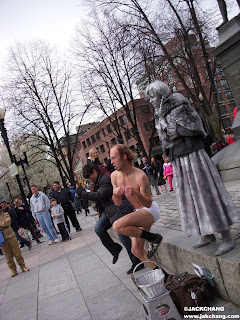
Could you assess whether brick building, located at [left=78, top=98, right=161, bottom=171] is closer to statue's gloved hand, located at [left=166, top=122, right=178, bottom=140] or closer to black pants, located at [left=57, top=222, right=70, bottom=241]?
black pants, located at [left=57, top=222, right=70, bottom=241]

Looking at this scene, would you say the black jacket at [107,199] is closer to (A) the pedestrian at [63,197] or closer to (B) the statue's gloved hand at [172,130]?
(B) the statue's gloved hand at [172,130]

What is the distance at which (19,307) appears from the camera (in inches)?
183

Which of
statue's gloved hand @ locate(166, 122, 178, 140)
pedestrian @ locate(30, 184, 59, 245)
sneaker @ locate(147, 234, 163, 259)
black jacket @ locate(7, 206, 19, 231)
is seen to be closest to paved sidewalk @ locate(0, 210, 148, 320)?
sneaker @ locate(147, 234, 163, 259)

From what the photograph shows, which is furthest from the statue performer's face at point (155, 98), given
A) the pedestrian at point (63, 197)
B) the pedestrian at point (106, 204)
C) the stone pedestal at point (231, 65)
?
the pedestrian at point (63, 197)

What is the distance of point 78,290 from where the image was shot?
4.60 m

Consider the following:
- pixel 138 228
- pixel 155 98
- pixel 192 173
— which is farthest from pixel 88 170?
pixel 192 173

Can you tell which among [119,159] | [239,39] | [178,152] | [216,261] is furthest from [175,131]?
[239,39]

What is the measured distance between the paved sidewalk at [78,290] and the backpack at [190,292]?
0.19m

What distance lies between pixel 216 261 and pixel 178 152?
1.16 metres

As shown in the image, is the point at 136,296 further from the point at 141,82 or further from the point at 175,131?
the point at 141,82

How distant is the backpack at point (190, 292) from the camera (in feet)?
9.29

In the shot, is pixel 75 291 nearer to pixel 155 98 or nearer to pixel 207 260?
pixel 207 260

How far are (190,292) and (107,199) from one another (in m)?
2.18

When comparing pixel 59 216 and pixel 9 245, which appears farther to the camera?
pixel 59 216
